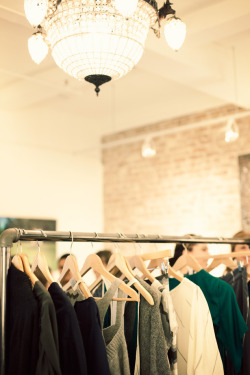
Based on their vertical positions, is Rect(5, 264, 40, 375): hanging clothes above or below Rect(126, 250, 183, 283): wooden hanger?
below

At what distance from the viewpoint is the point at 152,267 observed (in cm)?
288

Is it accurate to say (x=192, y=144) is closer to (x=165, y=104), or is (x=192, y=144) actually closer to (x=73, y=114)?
(x=165, y=104)

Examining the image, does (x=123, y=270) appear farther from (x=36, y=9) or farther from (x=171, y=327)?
(x=36, y=9)

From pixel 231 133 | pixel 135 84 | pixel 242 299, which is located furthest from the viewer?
pixel 135 84

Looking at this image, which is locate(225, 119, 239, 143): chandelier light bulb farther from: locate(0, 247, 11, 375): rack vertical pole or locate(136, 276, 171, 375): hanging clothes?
locate(0, 247, 11, 375): rack vertical pole

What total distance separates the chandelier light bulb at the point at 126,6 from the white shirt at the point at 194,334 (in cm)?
141

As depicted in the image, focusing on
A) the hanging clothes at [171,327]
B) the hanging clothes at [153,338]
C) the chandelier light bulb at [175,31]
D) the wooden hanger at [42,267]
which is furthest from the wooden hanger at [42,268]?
the chandelier light bulb at [175,31]

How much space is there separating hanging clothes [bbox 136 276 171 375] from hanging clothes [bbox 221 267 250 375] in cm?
67

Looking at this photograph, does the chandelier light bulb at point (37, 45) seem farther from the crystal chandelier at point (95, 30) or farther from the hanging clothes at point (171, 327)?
the hanging clothes at point (171, 327)

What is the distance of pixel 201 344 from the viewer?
2.56 metres

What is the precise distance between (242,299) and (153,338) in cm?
84

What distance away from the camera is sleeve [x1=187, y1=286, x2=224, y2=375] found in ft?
8.31

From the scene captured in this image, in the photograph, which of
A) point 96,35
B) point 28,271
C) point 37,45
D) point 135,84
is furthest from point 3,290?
point 135,84

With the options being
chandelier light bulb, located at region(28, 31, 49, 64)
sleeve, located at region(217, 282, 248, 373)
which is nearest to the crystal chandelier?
chandelier light bulb, located at region(28, 31, 49, 64)
